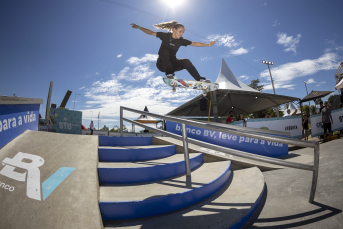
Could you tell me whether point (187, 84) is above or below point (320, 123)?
above

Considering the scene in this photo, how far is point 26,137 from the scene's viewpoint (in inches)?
116

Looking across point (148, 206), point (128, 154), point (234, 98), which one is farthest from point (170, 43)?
point (234, 98)

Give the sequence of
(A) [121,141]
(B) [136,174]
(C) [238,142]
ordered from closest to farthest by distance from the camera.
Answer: (B) [136,174], (A) [121,141], (C) [238,142]

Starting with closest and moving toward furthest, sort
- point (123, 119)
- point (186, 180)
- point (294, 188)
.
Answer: point (186, 180)
point (294, 188)
point (123, 119)

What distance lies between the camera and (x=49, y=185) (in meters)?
1.85

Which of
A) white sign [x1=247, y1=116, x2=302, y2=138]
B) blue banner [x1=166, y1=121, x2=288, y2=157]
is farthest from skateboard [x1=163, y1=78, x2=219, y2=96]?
white sign [x1=247, y1=116, x2=302, y2=138]

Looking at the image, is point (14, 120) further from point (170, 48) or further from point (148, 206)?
point (170, 48)

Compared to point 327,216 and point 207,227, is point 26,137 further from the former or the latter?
point 327,216

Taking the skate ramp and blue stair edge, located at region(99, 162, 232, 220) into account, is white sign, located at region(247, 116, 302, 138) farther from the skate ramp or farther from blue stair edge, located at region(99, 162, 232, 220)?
the skate ramp

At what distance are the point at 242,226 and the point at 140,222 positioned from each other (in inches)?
42.7

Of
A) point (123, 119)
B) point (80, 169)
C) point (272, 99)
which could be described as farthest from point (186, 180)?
point (272, 99)

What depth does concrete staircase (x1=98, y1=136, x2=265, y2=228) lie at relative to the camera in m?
1.69

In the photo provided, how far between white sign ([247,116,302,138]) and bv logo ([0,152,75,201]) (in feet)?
25.0

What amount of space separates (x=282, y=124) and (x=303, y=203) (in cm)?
753
